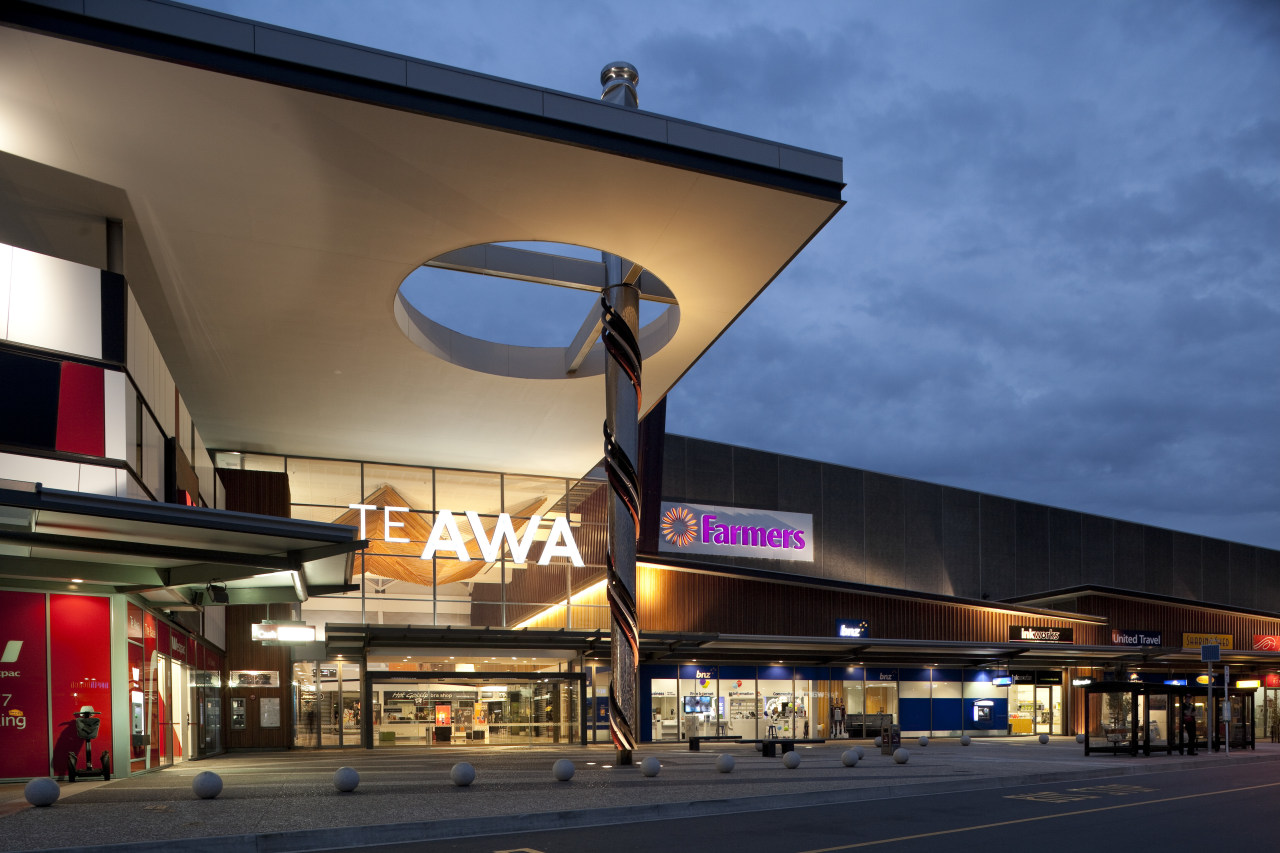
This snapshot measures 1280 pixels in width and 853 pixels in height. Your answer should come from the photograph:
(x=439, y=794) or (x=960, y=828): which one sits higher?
(x=960, y=828)

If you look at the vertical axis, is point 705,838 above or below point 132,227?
below

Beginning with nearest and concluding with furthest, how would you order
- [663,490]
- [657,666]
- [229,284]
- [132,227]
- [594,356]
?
[132,227]
[229,284]
[594,356]
[657,666]
[663,490]

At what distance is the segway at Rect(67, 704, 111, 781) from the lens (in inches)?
652

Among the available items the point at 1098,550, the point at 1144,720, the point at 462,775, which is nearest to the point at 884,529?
the point at 1098,550

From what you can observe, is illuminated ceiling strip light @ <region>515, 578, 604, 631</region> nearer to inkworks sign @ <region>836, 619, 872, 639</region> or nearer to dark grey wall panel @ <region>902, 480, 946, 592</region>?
inkworks sign @ <region>836, 619, 872, 639</region>

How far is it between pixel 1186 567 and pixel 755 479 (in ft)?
97.4

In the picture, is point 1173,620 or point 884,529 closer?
point 1173,620

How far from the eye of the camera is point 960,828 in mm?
12555

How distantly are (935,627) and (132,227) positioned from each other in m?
32.8

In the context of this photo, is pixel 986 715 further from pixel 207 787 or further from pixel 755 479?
pixel 207 787

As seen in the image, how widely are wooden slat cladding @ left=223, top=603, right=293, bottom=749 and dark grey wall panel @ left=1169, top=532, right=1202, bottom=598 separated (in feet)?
161

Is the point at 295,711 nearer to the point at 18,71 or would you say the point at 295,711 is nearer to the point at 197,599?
the point at 197,599

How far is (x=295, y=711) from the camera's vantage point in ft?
104

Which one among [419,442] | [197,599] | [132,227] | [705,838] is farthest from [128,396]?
[419,442]
